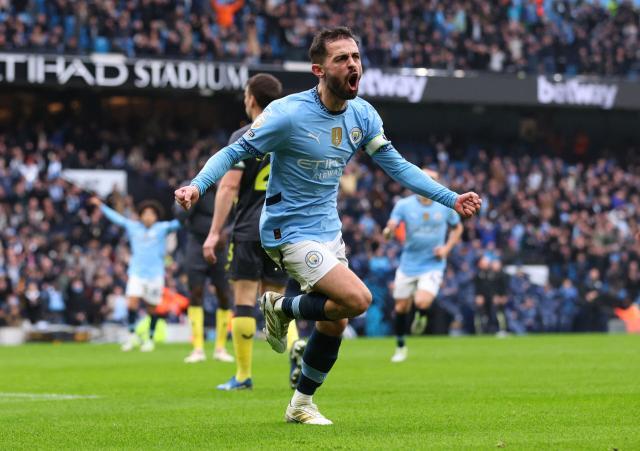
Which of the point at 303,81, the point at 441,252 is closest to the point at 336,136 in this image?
the point at 441,252

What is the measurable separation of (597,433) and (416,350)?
11.4 m

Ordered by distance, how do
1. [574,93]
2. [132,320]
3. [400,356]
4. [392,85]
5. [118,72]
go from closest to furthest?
[400,356], [132,320], [118,72], [392,85], [574,93]

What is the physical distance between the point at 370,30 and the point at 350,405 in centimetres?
2644

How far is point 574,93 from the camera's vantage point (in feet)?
120

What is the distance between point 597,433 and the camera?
21.8 ft

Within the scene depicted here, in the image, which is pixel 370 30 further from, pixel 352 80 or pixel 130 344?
pixel 352 80

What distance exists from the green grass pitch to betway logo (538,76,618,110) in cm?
2114

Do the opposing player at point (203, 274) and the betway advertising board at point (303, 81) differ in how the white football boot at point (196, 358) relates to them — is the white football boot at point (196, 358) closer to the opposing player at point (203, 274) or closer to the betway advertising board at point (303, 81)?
the opposing player at point (203, 274)

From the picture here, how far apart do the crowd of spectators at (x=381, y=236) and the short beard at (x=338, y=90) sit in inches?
697

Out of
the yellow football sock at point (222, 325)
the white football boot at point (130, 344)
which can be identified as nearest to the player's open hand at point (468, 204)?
the yellow football sock at point (222, 325)

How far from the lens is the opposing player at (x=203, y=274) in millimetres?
15180

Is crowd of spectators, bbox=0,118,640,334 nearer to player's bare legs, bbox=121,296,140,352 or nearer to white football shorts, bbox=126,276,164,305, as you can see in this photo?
player's bare legs, bbox=121,296,140,352

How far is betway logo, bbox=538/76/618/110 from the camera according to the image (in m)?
36.2

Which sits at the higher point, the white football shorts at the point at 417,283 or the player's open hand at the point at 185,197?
the player's open hand at the point at 185,197
